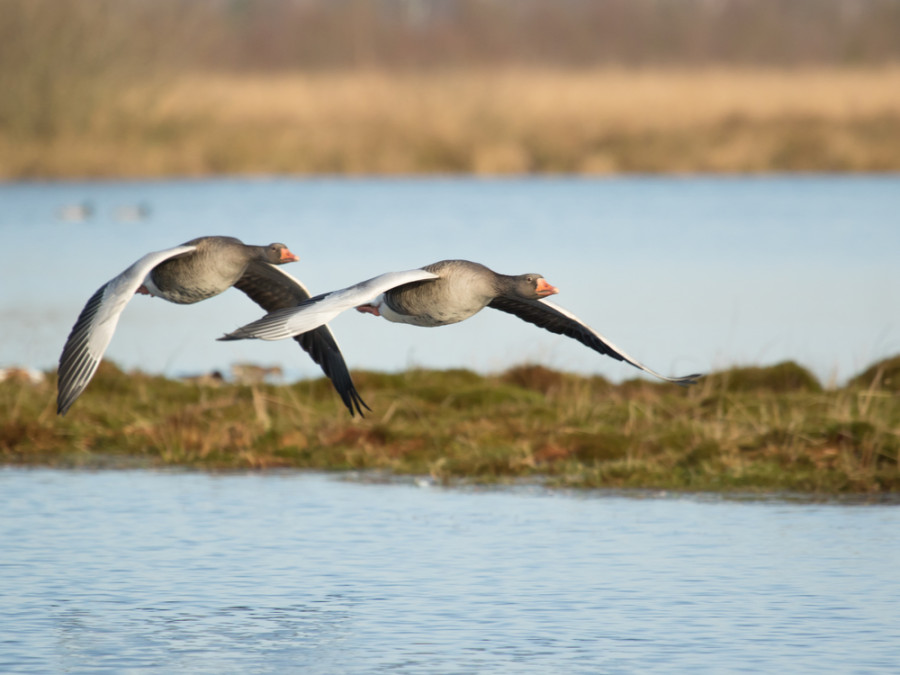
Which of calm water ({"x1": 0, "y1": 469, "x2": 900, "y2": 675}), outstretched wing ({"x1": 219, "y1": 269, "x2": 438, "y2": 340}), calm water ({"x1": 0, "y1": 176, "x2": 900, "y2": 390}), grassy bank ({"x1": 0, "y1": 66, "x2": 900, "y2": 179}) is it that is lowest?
calm water ({"x1": 0, "y1": 469, "x2": 900, "y2": 675})

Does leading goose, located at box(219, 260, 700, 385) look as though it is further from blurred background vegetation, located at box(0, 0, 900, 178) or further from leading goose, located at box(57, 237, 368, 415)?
blurred background vegetation, located at box(0, 0, 900, 178)

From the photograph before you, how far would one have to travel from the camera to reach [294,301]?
37.6 ft

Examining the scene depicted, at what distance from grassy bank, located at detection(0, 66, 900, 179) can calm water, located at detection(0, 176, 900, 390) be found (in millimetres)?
796

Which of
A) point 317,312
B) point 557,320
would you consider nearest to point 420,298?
point 317,312

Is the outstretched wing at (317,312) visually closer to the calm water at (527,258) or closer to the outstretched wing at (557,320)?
the outstretched wing at (557,320)

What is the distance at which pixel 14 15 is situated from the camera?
40219mm

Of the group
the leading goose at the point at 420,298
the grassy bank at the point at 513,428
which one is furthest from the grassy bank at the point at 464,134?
the leading goose at the point at 420,298

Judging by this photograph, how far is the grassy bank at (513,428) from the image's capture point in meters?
13.1

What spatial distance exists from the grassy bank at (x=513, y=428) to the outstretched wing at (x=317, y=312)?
13.6ft

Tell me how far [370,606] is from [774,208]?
27893 mm

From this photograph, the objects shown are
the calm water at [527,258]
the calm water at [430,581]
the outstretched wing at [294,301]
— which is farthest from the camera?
the calm water at [527,258]

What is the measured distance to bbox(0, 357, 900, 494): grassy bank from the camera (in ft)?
43.1

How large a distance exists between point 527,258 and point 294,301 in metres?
16.4

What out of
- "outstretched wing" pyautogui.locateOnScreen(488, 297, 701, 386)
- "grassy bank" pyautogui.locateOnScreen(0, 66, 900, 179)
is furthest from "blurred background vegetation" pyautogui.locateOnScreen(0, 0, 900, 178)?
"outstretched wing" pyautogui.locateOnScreen(488, 297, 701, 386)
